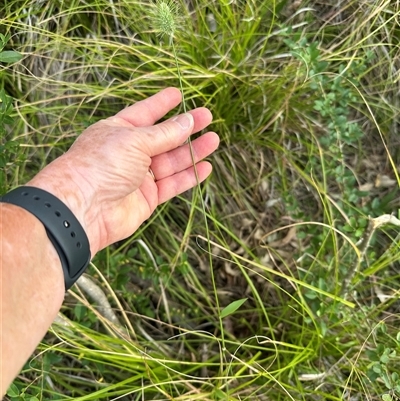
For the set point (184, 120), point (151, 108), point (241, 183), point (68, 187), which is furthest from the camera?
point (241, 183)

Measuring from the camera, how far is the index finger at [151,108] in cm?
114

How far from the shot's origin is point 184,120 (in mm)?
1058

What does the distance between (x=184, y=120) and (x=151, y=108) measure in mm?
139

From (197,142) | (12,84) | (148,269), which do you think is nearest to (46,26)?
(12,84)

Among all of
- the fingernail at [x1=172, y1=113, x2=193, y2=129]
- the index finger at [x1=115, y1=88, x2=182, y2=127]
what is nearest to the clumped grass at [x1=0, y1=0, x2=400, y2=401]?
the index finger at [x1=115, y1=88, x2=182, y2=127]

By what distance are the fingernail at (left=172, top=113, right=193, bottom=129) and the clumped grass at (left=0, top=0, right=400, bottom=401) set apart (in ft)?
0.55

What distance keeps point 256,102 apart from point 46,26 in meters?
0.57

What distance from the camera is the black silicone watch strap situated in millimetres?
871

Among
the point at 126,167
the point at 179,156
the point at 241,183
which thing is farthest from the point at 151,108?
the point at 241,183

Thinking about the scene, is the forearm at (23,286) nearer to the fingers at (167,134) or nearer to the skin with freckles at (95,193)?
the skin with freckles at (95,193)

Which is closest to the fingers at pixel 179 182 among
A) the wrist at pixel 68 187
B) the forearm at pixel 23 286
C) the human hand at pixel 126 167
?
the human hand at pixel 126 167

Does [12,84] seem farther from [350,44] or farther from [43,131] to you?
[350,44]

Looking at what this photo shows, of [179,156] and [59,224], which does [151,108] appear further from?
[59,224]

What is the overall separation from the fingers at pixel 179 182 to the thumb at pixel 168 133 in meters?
0.11
